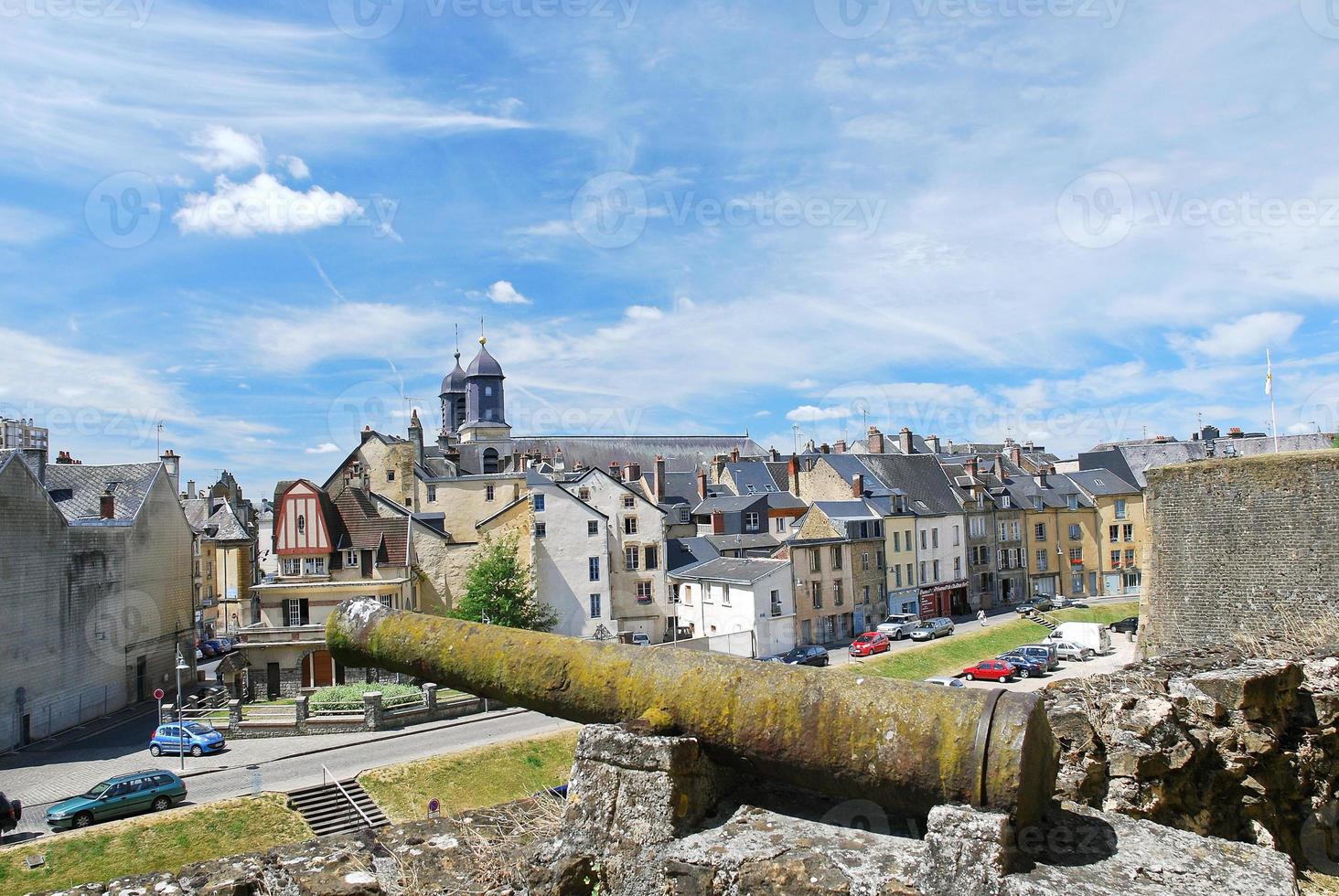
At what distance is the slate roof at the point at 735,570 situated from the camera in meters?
39.4

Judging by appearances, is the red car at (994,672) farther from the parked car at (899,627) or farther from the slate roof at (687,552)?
the slate roof at (687,552)

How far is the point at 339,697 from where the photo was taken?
30.1 metres

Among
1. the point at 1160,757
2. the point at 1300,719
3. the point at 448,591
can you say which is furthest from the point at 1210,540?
the point at 448,591

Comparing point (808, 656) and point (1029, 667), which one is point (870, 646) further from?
point (1029, 667)

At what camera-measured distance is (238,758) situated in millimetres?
25672

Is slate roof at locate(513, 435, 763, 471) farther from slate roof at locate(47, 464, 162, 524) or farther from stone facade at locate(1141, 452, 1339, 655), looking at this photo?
stone facade at locate(1141, 452, 1339, 655)

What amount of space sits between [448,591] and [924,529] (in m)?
28.7

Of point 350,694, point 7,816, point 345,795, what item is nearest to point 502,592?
point 350,694

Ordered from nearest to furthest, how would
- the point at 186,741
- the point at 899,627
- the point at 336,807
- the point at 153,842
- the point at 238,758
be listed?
1. the point at 153,842
2. the point at 336,807
3. the point at 238,758
4. the point at 186,741
5. the point at 899,627

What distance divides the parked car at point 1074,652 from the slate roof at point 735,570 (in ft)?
42.9

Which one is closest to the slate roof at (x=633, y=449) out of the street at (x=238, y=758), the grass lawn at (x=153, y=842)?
the street at (x=238, y=758)

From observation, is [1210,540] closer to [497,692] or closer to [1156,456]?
[497,692]

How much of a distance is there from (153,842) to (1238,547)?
26.9 metres

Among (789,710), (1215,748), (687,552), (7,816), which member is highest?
(789,710)
